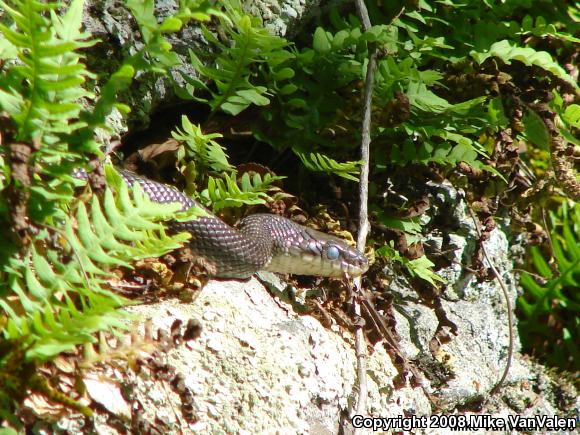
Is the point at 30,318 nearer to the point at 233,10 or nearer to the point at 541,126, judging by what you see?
the point at 233,10

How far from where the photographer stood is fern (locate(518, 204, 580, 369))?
5598 mm

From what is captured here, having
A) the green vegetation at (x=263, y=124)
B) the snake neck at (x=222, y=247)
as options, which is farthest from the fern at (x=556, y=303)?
the snake neck at (x=222, y=247)

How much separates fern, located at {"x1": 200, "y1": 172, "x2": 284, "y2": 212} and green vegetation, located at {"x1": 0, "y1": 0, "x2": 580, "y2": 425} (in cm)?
1

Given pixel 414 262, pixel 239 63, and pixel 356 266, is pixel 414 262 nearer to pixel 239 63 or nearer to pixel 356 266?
pixel 356 266

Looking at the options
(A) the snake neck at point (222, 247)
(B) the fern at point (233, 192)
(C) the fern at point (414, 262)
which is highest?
(B) the fern at point (233, 192)

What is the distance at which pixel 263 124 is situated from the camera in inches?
171

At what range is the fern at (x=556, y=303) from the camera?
560cm

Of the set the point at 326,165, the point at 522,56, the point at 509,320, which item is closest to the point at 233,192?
the point at 326,165

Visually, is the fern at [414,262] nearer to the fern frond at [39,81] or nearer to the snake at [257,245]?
the snake at [257,245]

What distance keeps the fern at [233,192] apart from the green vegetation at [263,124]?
0.04 feet

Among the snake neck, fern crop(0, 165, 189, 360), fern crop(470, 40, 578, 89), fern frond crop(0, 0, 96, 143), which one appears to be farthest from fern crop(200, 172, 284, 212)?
fern crop(470, 40, 578, 89)

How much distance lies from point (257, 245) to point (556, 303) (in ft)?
9.80

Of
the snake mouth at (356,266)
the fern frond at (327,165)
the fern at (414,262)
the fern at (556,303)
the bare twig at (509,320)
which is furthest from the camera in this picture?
the fern at (556,303)

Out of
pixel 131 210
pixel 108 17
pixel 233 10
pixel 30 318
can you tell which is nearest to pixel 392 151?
pixel 233 10
